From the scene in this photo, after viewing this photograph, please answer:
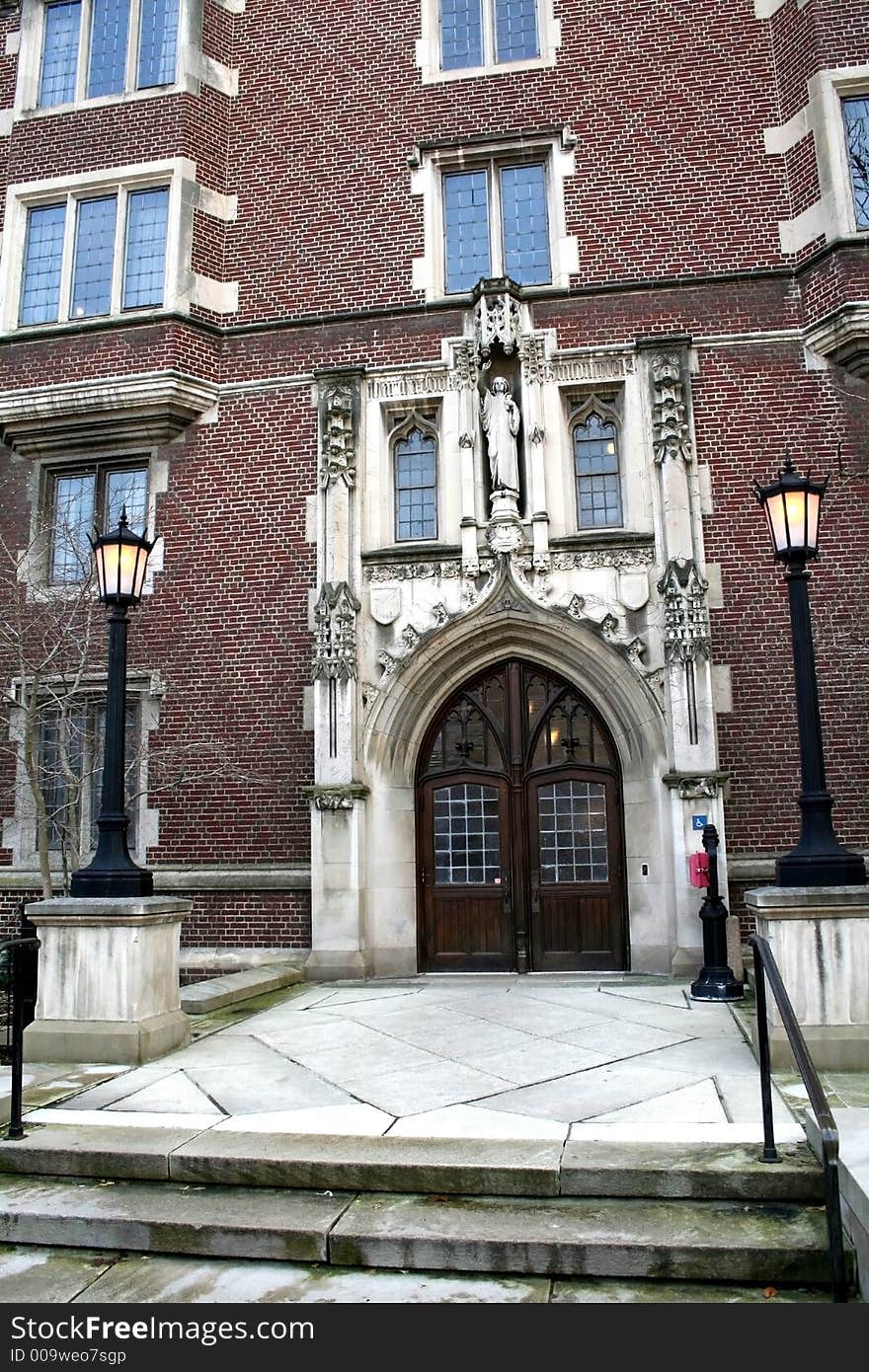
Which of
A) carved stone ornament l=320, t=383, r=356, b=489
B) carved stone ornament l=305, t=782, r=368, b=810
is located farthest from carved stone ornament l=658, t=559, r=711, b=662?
carved stone ornament l=320, t=383, r=356, b=489

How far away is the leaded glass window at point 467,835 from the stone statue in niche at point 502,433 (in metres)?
3.64

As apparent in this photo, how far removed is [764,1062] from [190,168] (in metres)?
13.0

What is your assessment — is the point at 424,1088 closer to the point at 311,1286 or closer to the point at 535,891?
the point at 311,1286

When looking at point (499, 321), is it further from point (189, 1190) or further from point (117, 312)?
point (189, 1190)

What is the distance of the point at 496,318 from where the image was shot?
11898mm

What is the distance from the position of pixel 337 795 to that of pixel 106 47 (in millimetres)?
11232

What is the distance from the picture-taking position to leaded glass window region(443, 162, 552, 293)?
1273 cm

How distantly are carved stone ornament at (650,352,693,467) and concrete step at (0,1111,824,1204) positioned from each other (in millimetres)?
8169

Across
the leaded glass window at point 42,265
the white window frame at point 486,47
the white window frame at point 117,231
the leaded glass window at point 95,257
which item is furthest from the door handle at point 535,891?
the white window frame at point 486,47

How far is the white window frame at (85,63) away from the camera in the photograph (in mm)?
13422

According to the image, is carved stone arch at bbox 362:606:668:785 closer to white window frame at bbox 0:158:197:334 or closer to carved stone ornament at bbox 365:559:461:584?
carved stone ornament at bbox 365:559:461:584

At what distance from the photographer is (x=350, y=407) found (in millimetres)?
11922

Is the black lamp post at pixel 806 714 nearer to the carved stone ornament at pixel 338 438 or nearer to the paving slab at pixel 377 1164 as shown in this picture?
the paving slab at pixel 377 1164

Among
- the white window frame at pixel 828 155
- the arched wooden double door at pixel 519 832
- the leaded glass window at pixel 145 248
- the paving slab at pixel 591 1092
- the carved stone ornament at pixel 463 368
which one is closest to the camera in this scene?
the paving slab at pixel 591 1092
